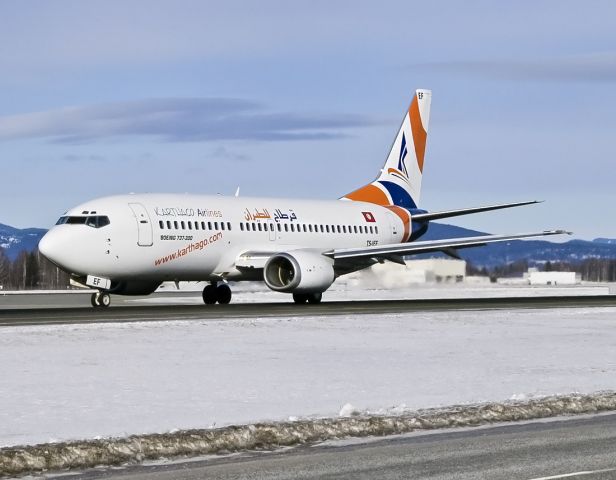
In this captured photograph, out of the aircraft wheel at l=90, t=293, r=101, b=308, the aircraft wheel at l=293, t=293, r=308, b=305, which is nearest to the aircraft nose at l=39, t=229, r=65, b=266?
the aircraft wheel at l=90, t=293, r=101, b=308

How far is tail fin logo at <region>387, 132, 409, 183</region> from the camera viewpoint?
57812mm

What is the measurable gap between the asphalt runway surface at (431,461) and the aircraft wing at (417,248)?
31168 millimetres

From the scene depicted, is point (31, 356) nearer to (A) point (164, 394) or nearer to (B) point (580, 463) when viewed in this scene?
(A) point (164, 394)

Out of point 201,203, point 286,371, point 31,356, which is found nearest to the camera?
point 286,371

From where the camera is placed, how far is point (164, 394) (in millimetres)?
17250

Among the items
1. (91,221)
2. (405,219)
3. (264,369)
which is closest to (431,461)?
(264,369)

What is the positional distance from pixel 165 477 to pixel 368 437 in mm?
3682

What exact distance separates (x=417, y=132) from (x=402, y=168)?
7.75ft

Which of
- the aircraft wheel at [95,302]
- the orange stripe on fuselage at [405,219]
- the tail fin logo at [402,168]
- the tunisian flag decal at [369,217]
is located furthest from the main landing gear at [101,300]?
the tail fin logo at [402,168]

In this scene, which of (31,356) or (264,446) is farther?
(31,356)

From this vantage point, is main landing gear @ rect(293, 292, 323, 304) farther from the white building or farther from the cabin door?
the white building

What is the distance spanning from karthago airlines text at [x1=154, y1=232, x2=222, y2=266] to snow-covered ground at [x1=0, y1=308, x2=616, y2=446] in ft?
36.7

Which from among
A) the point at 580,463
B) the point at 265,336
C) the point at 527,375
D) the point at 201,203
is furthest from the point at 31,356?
the point at 201,203

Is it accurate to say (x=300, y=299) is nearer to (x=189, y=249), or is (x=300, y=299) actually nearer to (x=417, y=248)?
(x=417, y=248)
